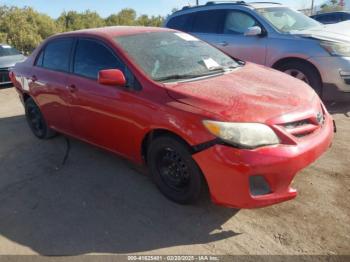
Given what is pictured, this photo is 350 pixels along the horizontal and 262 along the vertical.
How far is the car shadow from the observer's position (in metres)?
3.02

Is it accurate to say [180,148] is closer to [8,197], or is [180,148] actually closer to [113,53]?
[113,53]

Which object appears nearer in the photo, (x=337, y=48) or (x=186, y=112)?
(x=186, y=112)

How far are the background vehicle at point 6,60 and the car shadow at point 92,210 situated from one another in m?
7.00

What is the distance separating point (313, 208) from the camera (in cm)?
325

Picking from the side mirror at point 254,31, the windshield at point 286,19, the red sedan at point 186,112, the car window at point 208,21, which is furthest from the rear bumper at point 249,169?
the car window at point 208,21

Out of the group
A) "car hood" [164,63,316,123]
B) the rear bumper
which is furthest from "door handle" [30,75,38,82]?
the rear bumper

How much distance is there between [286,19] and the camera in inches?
266

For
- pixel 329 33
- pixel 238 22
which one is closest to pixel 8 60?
pixel 238 22

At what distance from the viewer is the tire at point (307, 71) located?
5746mm

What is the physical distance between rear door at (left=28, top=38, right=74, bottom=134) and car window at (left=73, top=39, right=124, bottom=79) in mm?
216

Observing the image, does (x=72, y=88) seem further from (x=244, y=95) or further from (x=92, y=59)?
(x=244, y=95)

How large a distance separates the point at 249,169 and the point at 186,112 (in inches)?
27.6

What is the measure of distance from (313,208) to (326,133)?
0.67 m

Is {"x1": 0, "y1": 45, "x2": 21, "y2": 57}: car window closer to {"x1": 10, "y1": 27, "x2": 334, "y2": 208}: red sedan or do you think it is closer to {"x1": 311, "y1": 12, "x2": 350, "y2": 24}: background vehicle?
{"x1": 10, "y1": 27, "x2": 334, "y2": 208}: red sedan
